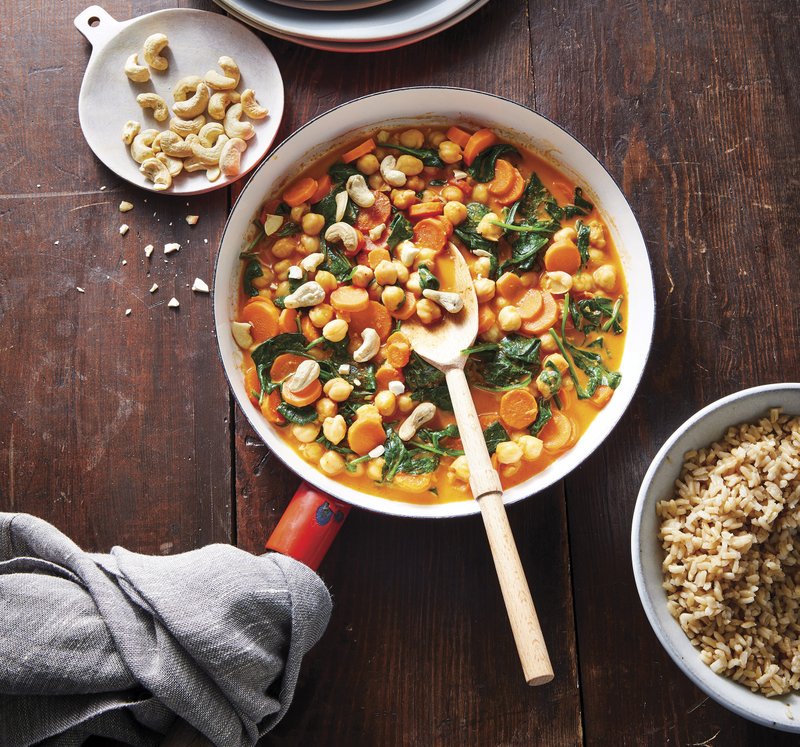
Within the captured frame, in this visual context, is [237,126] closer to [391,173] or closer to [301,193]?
[301,193]

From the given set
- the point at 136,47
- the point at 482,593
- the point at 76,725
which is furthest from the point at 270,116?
the point at 76,725

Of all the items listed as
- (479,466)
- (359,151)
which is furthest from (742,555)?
(359,151)

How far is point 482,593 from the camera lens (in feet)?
8.29

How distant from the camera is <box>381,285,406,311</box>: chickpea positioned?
7.87ft

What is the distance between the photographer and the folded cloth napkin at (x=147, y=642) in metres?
2.15

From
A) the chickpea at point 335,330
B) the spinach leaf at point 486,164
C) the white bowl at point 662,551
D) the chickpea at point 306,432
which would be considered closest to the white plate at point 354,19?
the spinach leaf at point 486,164

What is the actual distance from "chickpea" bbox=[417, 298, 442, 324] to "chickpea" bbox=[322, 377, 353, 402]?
0.32 meters

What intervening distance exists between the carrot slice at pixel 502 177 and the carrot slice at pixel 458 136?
13cm

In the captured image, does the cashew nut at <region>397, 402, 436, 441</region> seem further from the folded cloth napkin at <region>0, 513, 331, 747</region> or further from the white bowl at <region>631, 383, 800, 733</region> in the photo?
the white bowl at <region>631, 383, 800, 733</region>

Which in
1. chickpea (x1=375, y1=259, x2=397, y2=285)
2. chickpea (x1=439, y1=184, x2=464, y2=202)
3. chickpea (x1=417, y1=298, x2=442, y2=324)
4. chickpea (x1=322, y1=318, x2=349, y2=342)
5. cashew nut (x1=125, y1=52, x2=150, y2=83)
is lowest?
chickpea (x1=322, y1=318, x2=349, y2=342)

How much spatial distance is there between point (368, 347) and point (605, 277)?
809 millimetres

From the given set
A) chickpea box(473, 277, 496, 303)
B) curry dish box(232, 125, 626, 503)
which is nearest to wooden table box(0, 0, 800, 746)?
curry dish box(232, 125, 626, 503)

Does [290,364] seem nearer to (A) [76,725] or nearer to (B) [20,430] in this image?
(B) [20,430]

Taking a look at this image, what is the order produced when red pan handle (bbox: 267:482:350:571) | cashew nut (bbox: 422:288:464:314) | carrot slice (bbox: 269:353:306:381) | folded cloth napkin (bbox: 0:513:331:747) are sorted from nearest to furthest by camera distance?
1. folded cloth napkin (bbox: 0:513:331:747)
2. red pan handle (bbox: 267:482:350:571)
3. cashew nut (bbox: 422:288:464:314)
4. carrot slice (bbox: 269:353:306:381)
